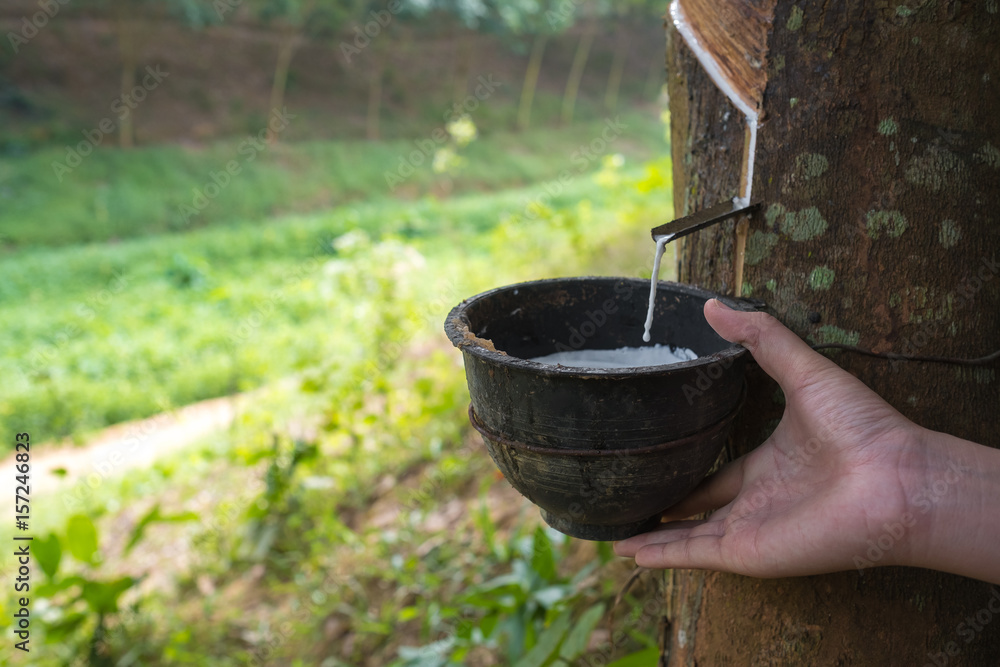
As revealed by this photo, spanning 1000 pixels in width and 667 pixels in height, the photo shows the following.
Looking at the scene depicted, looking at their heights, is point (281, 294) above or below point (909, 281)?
below

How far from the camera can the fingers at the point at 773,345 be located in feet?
3.69

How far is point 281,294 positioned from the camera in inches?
301

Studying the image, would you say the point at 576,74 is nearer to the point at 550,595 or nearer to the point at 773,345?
the point at 550,595

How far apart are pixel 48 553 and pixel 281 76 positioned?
Answer: 1651cm

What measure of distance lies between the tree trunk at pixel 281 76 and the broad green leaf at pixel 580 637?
15460 millimetres

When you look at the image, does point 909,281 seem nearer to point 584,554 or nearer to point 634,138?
point 584,554

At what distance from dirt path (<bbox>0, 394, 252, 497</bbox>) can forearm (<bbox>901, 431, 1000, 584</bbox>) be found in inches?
164

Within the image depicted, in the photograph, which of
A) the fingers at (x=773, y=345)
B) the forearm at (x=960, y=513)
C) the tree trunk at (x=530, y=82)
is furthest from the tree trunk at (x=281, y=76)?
the forearm at (x=960, y=513)

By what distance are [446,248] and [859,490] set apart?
8512 mm

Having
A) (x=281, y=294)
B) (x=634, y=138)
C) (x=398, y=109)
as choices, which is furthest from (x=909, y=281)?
(x=634, y=138)

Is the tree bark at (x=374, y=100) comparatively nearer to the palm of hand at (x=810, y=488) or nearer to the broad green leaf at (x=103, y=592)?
the broad green leaf at (x=103, y=592)

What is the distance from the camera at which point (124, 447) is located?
4.91 meters

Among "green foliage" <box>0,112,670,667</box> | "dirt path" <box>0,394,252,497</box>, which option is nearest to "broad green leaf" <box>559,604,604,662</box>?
"green foliage" <box>0,112,670,667</box>

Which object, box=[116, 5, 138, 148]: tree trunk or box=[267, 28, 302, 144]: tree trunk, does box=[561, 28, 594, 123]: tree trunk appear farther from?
box=[116, 5, 138, 148]: tree trunk
